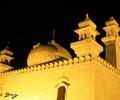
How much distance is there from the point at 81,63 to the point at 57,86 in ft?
3.98

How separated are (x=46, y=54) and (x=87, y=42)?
2.49 m

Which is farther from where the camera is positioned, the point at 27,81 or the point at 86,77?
the point at 27,81

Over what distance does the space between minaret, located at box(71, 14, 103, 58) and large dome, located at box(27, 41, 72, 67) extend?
1.65 m

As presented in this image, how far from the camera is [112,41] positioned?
1196 cm

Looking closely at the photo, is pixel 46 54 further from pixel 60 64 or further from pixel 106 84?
pixel 106 84

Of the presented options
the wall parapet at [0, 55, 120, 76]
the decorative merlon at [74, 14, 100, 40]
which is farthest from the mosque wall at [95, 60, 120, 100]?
the decorative merlon at [74, 14, 100, 40]

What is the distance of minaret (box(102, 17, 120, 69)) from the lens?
11.7 metres

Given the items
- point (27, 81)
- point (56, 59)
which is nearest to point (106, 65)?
point (56, 59)

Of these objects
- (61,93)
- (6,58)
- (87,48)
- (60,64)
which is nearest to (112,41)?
(87,48)

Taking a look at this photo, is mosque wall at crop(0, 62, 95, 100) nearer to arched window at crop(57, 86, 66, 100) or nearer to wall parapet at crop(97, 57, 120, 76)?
arched window at crop(57, 86, 66, 100)

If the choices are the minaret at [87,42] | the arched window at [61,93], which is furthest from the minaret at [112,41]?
the arched window at [61,93]

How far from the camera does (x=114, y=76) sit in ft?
34.7

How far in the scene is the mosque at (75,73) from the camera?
948cm

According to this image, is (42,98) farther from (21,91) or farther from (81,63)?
Result: (81,63)
